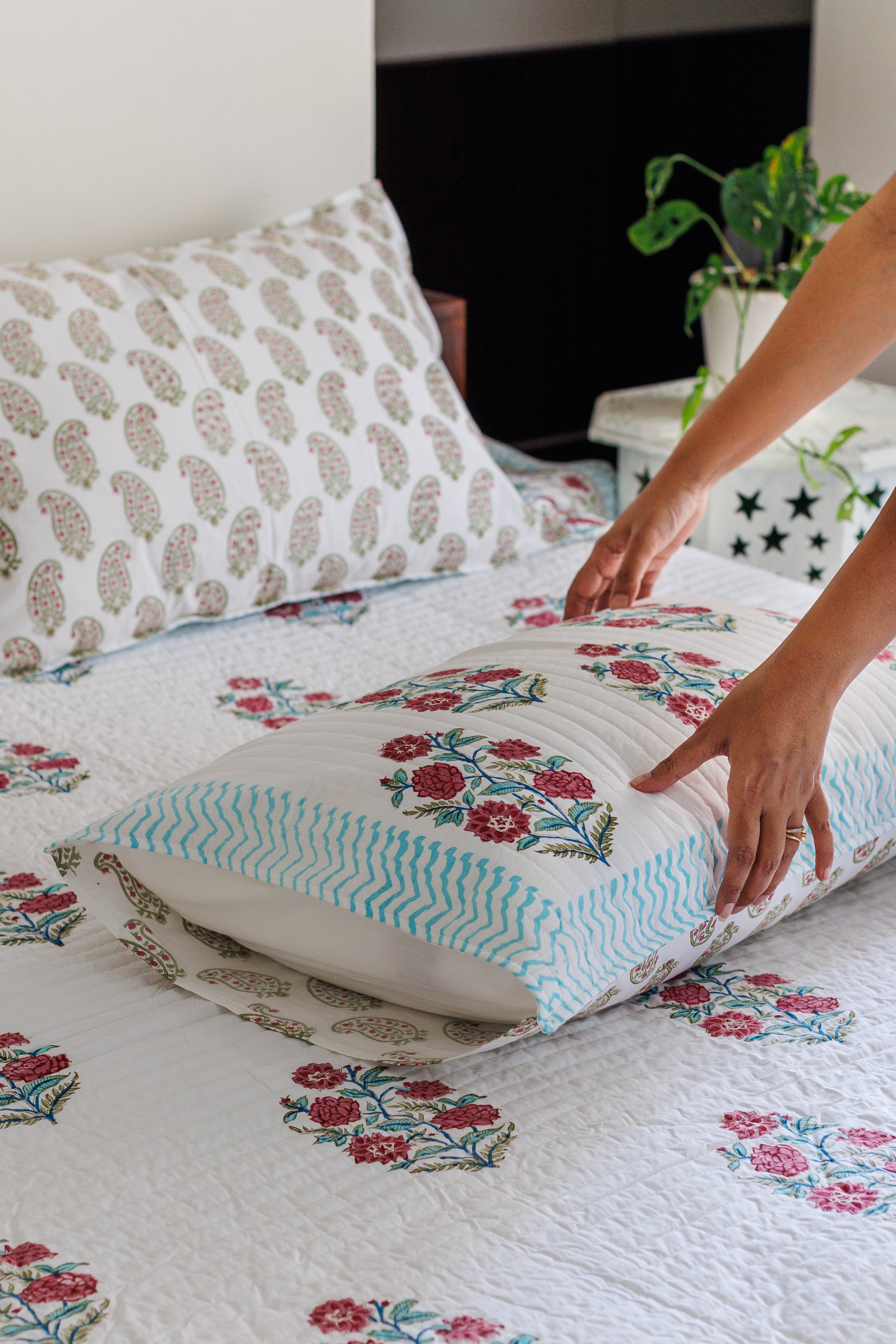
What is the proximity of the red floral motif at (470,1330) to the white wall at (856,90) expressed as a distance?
211 centimetres

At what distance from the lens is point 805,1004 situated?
3.01ft

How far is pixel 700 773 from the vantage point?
0.91 metres

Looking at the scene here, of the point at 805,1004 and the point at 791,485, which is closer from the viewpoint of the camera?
the point at 805,1004

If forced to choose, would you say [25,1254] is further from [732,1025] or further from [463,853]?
[732,1025]

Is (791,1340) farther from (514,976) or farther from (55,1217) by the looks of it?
(55,1217)

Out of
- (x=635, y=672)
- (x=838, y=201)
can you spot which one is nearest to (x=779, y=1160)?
(x=635, y=672)

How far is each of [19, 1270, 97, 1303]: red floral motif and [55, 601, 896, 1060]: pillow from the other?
23 cm

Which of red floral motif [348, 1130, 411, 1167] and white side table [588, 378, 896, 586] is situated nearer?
red floral motif [348, 1130, 411, 1167]

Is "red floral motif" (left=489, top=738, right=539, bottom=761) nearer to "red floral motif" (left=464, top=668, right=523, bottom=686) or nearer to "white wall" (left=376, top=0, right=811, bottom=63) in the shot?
"red floral motif" (left=464, top=668, right=523, bottom=686)

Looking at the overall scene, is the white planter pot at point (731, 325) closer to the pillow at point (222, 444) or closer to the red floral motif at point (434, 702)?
the pillow at point (222, 444)

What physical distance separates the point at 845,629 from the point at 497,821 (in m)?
0.25

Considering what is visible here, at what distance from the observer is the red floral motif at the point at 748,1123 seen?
2.58 ft

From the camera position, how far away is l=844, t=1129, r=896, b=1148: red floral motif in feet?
2.55

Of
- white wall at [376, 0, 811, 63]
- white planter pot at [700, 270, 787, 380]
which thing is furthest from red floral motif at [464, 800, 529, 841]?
white wall at [376, 0, 811, 63]
